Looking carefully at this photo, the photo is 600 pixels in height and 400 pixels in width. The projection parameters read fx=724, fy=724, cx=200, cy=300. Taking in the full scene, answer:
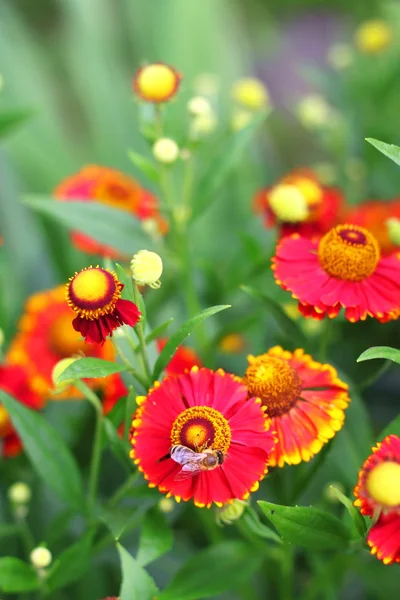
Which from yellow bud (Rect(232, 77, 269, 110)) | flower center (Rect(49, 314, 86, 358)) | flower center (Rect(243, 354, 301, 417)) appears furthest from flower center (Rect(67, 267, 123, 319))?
yellow bud (Rect(232, 77, 269, 110))

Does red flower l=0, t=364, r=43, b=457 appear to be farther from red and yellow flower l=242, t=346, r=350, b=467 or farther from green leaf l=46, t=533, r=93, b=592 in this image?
red and yellow flower l=242, t=346, r=350, b=467

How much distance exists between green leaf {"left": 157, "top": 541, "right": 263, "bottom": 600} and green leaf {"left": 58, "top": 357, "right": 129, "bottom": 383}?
6.6 inches

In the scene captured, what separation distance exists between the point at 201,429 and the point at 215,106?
77 cm

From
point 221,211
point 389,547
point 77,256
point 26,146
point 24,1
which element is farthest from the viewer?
point 24,1

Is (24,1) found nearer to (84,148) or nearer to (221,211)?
(84,148)

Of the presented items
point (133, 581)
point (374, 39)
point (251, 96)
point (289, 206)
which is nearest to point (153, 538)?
point (133, 581)

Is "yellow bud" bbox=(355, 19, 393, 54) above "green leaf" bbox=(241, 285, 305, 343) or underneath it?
above

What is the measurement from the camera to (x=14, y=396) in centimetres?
64

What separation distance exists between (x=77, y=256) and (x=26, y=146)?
0.36 m

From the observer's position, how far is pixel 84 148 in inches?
55.4

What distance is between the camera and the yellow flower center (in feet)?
1.94

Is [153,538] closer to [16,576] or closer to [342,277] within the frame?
[16,576]

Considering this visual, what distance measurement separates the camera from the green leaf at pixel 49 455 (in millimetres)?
548

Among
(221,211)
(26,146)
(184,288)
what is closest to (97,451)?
(184,288)
